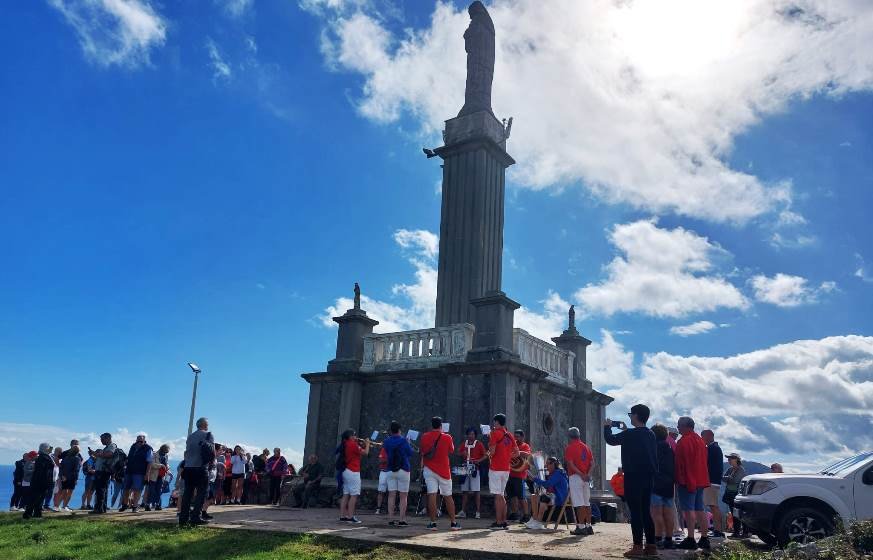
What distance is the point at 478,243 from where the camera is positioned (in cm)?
2116

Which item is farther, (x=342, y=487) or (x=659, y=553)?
(x=342, y=487)

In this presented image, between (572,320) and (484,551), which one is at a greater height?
(572,320)

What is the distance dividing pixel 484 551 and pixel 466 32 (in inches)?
793

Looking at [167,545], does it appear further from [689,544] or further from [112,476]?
[689,544]

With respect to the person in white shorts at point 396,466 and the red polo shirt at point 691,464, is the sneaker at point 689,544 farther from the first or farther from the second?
the person in white shorts at point 396,466

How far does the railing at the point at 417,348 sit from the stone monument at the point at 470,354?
0.03 m

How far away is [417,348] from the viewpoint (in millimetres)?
17219

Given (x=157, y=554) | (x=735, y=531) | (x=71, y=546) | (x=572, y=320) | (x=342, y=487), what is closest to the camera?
(x=157, y=554)

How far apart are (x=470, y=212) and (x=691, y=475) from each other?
13617 millimetres

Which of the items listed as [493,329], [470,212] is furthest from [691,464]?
[470,212]

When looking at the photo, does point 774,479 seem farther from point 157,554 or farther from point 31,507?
point 31,507

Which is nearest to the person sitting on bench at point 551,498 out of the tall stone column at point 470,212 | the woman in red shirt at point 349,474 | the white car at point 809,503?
the white car at point 809,503

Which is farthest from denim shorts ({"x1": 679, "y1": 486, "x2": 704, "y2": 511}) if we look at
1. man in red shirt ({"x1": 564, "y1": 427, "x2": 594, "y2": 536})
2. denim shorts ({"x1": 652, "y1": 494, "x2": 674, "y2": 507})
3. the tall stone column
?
the tall stone column

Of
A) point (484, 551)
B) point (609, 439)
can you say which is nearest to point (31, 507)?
point (484, 551)
